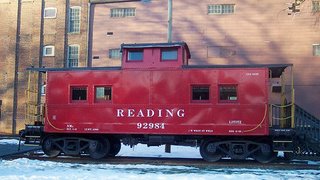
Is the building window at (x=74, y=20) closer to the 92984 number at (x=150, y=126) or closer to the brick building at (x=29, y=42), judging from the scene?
the brick building at (x=29, y=42)

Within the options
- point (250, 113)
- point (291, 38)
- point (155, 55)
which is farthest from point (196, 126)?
point (291, 38)

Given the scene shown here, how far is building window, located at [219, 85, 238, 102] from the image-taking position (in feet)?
46.9

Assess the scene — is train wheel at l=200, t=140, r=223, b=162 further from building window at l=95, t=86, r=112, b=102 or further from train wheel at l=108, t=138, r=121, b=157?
building window at l=95, t=86, r=112, b=102

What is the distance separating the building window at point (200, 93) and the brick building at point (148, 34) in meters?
13.5

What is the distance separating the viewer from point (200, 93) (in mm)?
14445

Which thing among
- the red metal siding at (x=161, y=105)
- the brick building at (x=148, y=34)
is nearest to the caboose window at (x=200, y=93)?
the red metal siding at (x=161, y=105)

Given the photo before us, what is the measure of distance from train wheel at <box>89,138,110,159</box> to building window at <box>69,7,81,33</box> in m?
19.7

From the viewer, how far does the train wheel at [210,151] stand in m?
14.4

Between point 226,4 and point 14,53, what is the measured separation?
59.2 feet

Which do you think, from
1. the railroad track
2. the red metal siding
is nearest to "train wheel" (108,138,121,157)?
the railroad track

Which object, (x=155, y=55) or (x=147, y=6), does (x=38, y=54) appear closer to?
(x=147, y=6)

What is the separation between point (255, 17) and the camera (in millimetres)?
29281

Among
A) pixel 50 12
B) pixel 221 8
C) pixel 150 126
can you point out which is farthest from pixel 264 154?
pixel 50 12

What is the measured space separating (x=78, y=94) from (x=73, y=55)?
61.6 ft
